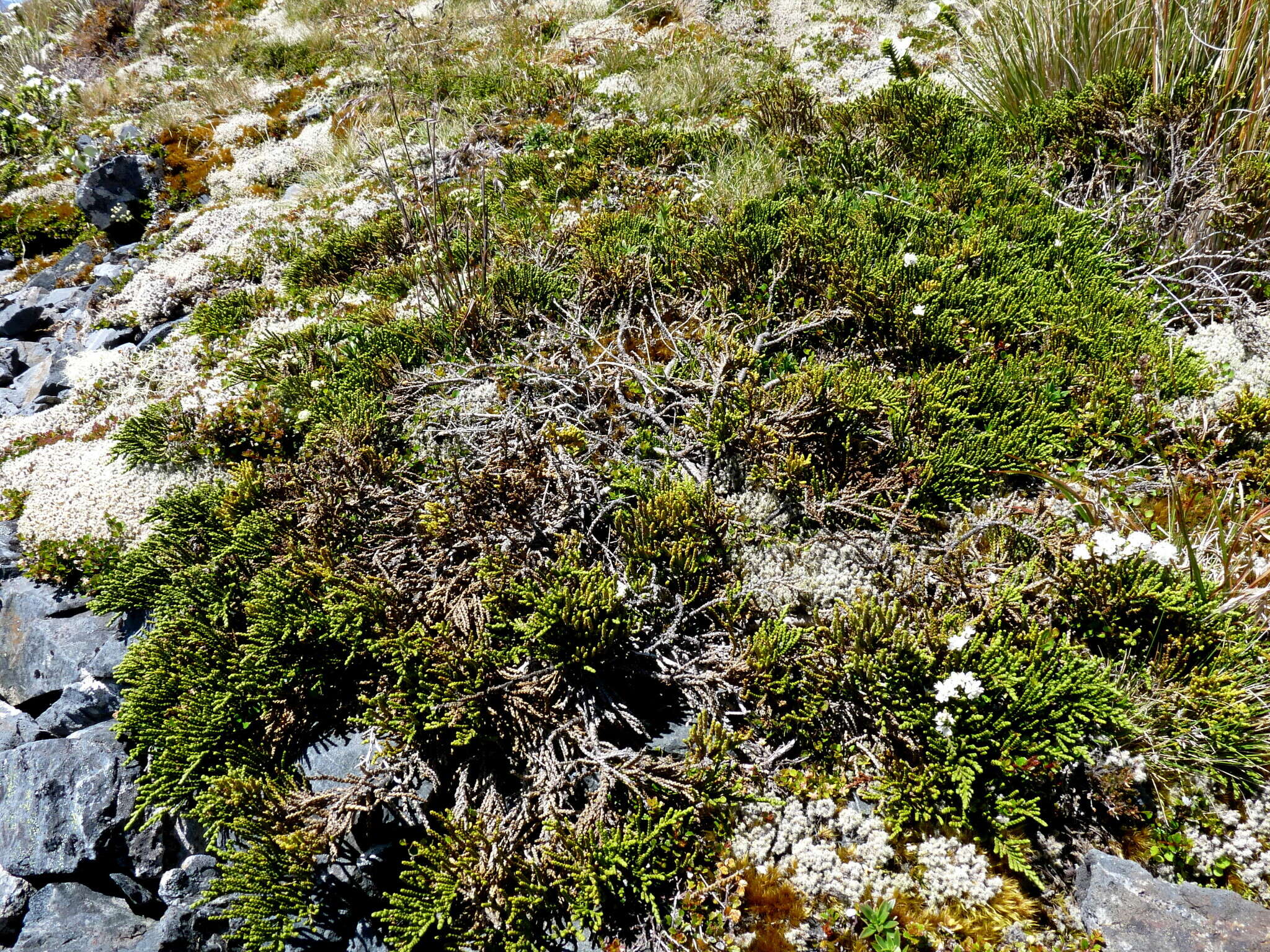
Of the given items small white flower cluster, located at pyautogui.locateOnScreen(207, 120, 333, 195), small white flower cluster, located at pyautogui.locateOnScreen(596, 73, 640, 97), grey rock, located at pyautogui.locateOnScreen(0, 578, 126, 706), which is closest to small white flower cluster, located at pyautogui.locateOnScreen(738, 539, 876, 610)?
grey rock, located at pyautogui.locateOnScreen(0, 578, 126, 706)

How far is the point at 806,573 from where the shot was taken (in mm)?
3582

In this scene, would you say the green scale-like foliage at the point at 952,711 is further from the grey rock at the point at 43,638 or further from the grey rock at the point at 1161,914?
the grey rock at the point at 43,638

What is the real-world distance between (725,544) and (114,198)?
10.8 metres

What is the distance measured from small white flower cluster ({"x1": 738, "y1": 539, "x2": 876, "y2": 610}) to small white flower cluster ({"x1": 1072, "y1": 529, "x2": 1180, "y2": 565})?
0.99m

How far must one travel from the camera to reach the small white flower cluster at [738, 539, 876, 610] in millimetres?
3480

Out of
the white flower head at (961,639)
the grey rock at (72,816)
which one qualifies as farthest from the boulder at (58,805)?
the white flower head at (961,639)

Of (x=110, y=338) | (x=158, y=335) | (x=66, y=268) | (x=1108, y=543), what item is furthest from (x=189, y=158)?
(x=1108, y=543)

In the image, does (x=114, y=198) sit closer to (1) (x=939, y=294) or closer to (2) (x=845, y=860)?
(1) (x=939, y=294)

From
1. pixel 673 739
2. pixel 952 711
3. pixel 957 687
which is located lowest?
pixel 673 739

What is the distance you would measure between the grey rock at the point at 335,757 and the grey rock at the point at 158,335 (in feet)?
17.7

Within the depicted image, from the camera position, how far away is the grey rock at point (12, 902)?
118 inches

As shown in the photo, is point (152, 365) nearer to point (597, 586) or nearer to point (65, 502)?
point (65, 502)

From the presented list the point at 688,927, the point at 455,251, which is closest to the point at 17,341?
the point at 455,251

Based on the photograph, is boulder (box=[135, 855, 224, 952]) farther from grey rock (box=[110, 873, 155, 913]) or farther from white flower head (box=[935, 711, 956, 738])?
white flower head (box=[935, 711, 956, 738])
